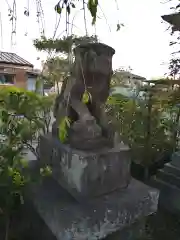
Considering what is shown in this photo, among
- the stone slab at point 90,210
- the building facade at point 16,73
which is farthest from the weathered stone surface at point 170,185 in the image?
the building facade at point 16,73

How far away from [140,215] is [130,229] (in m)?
0.19

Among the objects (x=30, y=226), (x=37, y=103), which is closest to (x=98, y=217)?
(x=30, y=226)

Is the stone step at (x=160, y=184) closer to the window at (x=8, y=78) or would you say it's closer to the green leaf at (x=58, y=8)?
the green leaf at (x=58, y=8)

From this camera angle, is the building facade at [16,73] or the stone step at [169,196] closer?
the stone step at [169,196]

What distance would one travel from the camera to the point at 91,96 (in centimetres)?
236

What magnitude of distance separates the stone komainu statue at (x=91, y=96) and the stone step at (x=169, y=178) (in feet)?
5.23

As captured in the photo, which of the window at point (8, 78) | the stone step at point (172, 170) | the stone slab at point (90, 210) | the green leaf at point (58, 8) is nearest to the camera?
the green leaf at point (58, 8)

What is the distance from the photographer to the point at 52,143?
2686 mm

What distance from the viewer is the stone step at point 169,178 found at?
3.51 metres

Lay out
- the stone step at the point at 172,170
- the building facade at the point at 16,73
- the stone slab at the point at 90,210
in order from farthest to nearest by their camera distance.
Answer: the building facade at the point at 16,73 < the stone step at the point at 172,170 < the stone slab at the point at 90,210

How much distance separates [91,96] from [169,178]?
2109mm

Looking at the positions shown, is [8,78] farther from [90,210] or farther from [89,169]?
[90,210]

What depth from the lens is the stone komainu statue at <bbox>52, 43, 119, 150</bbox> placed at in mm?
2361

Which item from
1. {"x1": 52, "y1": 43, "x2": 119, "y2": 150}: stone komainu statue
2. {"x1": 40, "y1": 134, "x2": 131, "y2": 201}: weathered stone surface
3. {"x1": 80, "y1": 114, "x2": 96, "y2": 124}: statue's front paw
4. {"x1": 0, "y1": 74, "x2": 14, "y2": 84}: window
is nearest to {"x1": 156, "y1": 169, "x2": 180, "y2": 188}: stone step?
{"x1": 40, "y1": 134, "x2": 131, "y2": 201}: weathered stone surface
